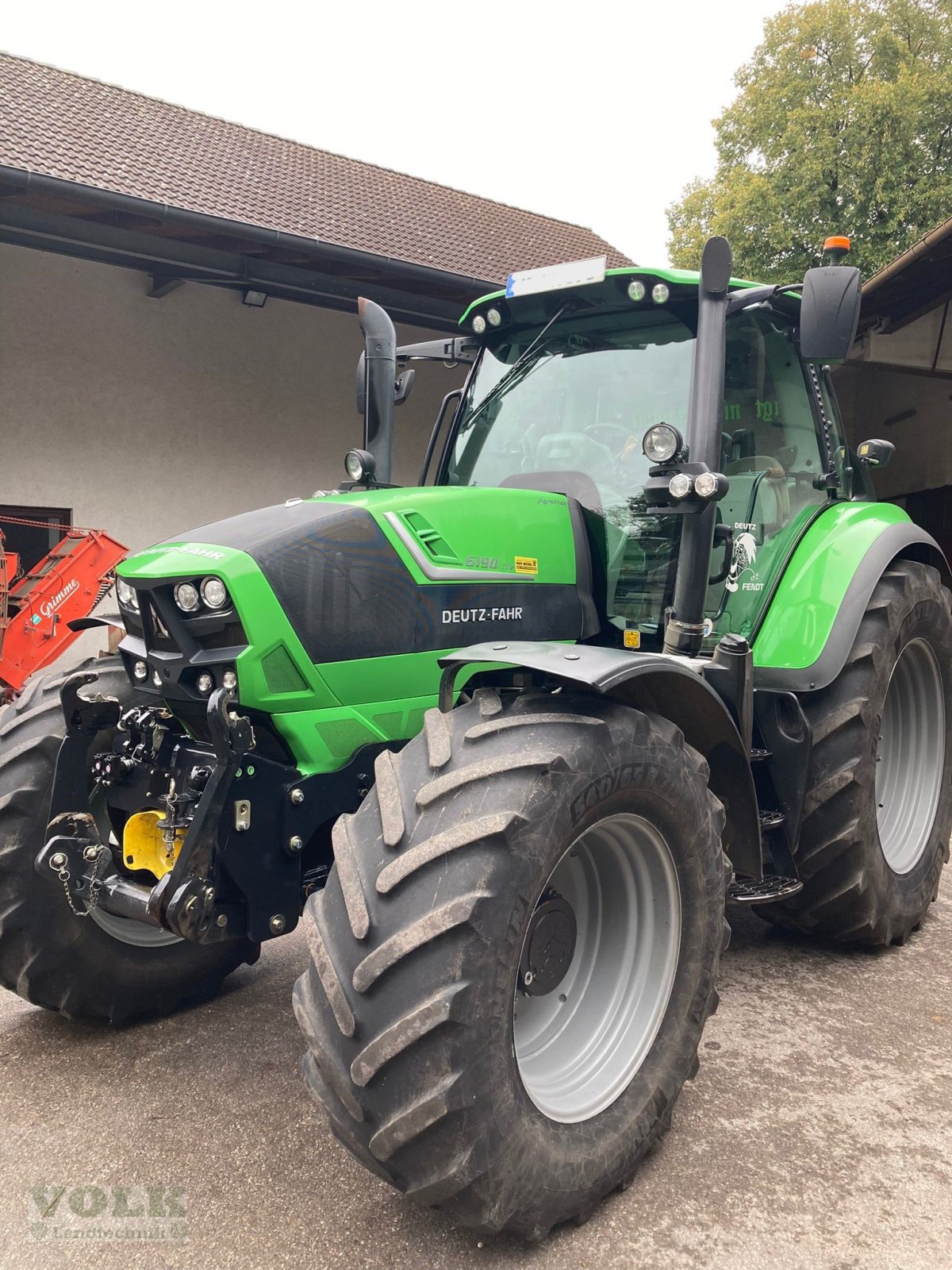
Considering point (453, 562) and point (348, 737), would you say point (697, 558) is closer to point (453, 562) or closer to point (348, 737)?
point (453, 562)

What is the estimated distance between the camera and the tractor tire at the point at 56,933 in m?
2.85

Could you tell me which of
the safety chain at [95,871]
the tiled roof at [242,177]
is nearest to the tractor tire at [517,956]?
the safety chain at [95,871]

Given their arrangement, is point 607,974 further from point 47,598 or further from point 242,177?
point 242,177

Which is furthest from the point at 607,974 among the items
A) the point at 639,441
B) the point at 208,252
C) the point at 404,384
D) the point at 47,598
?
the point at 208,252

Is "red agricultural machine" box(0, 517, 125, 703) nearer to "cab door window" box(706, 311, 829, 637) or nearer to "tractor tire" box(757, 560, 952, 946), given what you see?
"cab door window" box(706, 311, 829, 637)

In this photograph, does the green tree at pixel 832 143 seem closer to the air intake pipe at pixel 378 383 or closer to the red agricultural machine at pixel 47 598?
the red agricultural machine at pixel 47 598

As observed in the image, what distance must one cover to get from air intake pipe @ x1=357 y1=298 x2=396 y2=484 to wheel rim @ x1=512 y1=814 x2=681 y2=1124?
175cm

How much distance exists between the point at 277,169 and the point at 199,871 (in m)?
12.3

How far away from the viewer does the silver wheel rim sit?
13.4 ft

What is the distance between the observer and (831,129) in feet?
72.0

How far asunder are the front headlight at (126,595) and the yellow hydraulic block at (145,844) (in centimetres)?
58

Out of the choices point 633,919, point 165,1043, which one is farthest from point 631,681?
point 165,1043

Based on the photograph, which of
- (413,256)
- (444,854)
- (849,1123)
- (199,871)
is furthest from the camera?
(413,256)

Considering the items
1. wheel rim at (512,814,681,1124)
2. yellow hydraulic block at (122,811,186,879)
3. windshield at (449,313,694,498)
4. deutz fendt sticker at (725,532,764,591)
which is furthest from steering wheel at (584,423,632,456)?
yellow hydraulic block at (122,811,186,879)
